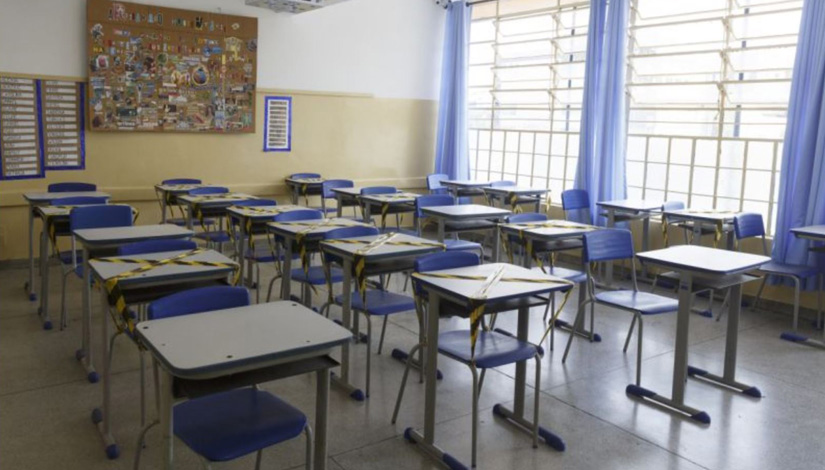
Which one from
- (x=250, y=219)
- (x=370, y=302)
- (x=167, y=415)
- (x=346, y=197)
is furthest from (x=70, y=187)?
(x=167, y=415)

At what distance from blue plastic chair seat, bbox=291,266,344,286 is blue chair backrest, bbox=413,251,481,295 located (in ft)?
3.20

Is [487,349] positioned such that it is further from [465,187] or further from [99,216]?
[465,187]

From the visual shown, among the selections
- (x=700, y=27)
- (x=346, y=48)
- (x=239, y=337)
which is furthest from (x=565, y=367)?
(x=346, y=48)

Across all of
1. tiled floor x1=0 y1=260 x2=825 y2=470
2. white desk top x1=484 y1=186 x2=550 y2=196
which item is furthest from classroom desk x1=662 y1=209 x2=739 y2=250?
white desk top x1=484 y1=186 x2=550 y2=196

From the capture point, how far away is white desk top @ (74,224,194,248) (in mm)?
3670

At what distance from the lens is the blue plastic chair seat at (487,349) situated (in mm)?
3111

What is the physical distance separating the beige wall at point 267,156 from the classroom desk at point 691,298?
529 cm

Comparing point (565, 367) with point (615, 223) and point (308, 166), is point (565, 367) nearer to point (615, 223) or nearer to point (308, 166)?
point (615, 223)

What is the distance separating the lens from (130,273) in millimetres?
3070

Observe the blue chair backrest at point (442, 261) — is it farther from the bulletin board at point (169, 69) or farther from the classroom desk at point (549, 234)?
the bulletin board at point (169, 69)

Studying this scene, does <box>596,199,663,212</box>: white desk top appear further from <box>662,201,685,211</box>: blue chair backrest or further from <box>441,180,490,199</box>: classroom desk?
<box>441,180,490,199</box>: classroom desk

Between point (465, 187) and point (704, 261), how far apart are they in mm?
4383

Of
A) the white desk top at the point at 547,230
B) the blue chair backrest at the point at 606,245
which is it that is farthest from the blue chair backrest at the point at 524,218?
the blue chair backrest at the point at 606,245

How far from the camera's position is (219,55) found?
766cm
